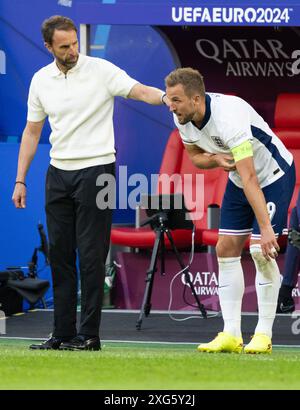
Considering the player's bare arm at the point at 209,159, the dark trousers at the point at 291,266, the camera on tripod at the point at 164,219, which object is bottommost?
the dark trousers at the point at 291,266

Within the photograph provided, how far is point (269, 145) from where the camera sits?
9547 millimetres

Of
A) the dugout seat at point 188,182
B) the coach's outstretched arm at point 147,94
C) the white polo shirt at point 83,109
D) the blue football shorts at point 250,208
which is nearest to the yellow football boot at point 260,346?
the blue football shorts at point 250,208

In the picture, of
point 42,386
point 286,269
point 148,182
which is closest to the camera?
point 42,386

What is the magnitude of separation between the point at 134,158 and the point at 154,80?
33.5 inches

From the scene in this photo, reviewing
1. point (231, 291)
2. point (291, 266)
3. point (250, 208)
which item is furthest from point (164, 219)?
point (250, 208)

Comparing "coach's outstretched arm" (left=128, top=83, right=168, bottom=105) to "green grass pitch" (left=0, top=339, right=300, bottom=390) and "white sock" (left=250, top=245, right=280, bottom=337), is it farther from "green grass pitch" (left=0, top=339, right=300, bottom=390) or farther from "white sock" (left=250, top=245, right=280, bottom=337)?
"green grass pitch" (left=0, top=339, right=300, bottom=390)

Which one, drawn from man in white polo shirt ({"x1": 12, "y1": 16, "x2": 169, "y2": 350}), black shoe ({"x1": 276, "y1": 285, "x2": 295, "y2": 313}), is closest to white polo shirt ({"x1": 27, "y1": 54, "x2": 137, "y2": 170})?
man in white polo shirt ({"x1": 12, "y1": 16, "x2": 169, "y2": 350})

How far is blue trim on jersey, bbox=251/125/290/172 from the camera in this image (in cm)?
945

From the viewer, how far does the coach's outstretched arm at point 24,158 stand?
9.60m

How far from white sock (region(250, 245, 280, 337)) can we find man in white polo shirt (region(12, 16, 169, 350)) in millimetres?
1028

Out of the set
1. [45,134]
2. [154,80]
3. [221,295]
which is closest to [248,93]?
[154,80]

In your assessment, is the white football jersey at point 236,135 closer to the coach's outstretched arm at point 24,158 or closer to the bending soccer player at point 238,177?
the bending soccer player at point 238,177

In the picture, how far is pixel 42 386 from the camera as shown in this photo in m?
7.54

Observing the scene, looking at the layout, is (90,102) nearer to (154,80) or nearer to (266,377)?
(266,377)
